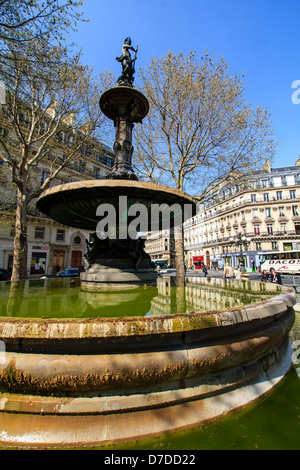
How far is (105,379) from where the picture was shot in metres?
1.62

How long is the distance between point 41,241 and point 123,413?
2752 cm

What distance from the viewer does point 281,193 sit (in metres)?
41.2

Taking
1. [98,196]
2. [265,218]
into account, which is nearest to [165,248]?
[265,218]

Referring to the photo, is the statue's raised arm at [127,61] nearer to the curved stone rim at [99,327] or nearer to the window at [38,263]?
the curved stone rim at [99,327]

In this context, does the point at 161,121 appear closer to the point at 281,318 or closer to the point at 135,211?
the point at 135,211

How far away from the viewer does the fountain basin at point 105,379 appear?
158 cm

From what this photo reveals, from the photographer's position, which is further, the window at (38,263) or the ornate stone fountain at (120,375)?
the window at (38,263)

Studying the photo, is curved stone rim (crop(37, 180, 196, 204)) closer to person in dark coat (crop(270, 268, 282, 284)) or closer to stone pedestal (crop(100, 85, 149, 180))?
stone pedestal (crop(100, 85, 149, 180))

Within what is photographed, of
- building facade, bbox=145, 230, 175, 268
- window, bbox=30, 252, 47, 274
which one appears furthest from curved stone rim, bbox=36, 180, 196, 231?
building facade, bbox=145, 230, 175, 268

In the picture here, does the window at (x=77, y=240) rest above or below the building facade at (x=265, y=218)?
below

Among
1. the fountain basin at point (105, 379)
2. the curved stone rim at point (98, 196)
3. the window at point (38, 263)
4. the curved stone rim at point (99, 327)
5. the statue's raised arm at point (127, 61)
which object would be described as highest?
the statue's raised arm at point (127, 61)

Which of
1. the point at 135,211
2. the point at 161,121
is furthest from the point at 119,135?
the point at 161,121

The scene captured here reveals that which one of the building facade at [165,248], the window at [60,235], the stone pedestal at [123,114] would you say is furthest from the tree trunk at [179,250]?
the building facade at [165,248]

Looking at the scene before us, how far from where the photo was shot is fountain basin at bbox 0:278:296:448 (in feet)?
5.20
